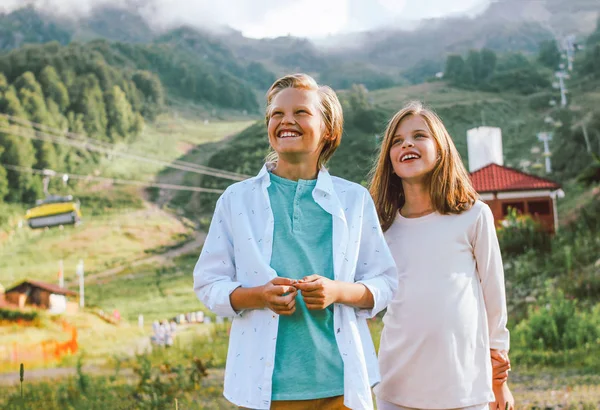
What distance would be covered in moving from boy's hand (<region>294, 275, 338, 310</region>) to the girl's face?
652 mm

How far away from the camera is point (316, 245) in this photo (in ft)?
4.37

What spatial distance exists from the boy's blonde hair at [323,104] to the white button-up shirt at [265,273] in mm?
92

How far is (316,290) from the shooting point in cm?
119

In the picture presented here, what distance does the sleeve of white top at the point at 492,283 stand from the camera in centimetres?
173

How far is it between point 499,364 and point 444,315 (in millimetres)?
205

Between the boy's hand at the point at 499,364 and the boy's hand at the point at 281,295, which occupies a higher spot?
the boy's hand at the point at 281,295

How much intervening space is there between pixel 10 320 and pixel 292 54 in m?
3.38

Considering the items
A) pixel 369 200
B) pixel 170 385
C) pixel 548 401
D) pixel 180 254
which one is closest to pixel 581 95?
pixel 548 401

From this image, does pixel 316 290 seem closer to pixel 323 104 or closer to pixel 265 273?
pixel 265 273

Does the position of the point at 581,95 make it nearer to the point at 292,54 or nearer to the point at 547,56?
the point at 547,56

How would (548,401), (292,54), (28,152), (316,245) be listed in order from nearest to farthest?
(316,245) → (548,401) → (28,152) → (292,54)

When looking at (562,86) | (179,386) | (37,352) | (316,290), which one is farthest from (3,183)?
(562,86)

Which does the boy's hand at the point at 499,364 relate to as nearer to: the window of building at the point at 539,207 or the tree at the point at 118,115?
the window of building at the point at 539,207

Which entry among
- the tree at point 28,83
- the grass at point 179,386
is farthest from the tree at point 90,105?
the grass at point 179,386
